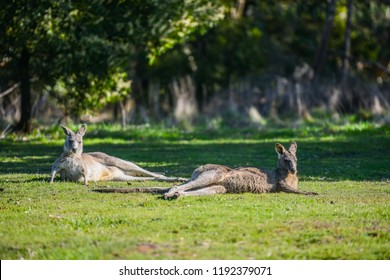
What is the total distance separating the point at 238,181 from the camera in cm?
1220

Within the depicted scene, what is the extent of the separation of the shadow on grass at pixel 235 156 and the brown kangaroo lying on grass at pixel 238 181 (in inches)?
90.4

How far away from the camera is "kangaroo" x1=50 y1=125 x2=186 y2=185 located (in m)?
13.7

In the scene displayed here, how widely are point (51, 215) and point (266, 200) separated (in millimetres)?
3118

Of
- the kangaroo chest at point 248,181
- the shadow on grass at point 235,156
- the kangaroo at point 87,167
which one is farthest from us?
the shadow on grass at point 235,156

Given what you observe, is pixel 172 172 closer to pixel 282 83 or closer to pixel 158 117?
pixel 158 117

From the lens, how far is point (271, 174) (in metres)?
12.5

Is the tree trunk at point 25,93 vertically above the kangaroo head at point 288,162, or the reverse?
the tree trunk at point 25,93

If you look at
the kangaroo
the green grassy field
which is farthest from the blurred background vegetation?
the kangaroo

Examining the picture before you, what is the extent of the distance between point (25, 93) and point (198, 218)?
50.7 ft

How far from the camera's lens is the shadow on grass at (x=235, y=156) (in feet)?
52.4

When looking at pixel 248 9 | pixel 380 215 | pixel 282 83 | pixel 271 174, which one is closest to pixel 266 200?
pixel 271 174

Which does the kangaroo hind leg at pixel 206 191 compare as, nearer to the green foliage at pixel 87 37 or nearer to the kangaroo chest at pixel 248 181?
the kangaroo chest at pixel 248 181

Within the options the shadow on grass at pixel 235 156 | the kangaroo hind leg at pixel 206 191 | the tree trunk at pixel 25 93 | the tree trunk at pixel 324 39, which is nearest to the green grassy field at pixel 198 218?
the shadow on grass at pixel 235 156

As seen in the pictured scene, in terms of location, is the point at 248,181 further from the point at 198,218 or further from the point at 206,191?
the point at 198,218
